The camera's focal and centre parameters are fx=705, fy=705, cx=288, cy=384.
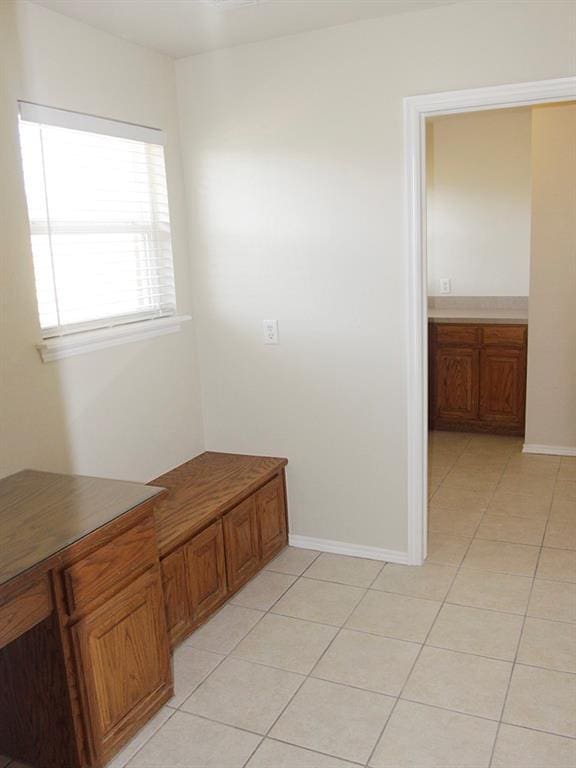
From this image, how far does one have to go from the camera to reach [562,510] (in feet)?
12.5

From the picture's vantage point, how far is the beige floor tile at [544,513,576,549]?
3.41 m

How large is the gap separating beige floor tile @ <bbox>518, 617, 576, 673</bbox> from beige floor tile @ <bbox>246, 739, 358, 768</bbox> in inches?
33.0

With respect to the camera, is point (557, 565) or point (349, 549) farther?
point (349, 549)

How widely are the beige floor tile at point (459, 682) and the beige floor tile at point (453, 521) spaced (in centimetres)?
106

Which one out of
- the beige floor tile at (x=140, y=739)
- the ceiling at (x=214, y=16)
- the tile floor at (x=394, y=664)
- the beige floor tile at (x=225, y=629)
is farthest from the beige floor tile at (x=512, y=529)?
the ceiling at (x=214, y=16)

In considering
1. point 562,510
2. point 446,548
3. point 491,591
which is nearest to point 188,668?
point 491,591

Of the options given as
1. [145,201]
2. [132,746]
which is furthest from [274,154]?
→ [132,746]

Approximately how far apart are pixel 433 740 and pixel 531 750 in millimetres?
286

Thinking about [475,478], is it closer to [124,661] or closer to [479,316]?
[479,316]

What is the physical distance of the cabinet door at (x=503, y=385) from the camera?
499 centimetres

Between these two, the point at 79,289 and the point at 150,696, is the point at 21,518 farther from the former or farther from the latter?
the point at 79,289

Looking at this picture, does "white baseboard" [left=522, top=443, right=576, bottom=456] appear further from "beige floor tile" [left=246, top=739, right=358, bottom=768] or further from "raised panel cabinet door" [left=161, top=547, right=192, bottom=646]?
"beige floor tile" [left=246, top=739, right=358, bottom=768]

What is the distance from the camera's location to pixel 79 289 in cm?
281

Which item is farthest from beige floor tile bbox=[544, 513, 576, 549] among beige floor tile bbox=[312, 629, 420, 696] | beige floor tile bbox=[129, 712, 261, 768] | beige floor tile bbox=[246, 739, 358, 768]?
beige floor tile bbox=[129, 712, 261, 768]
